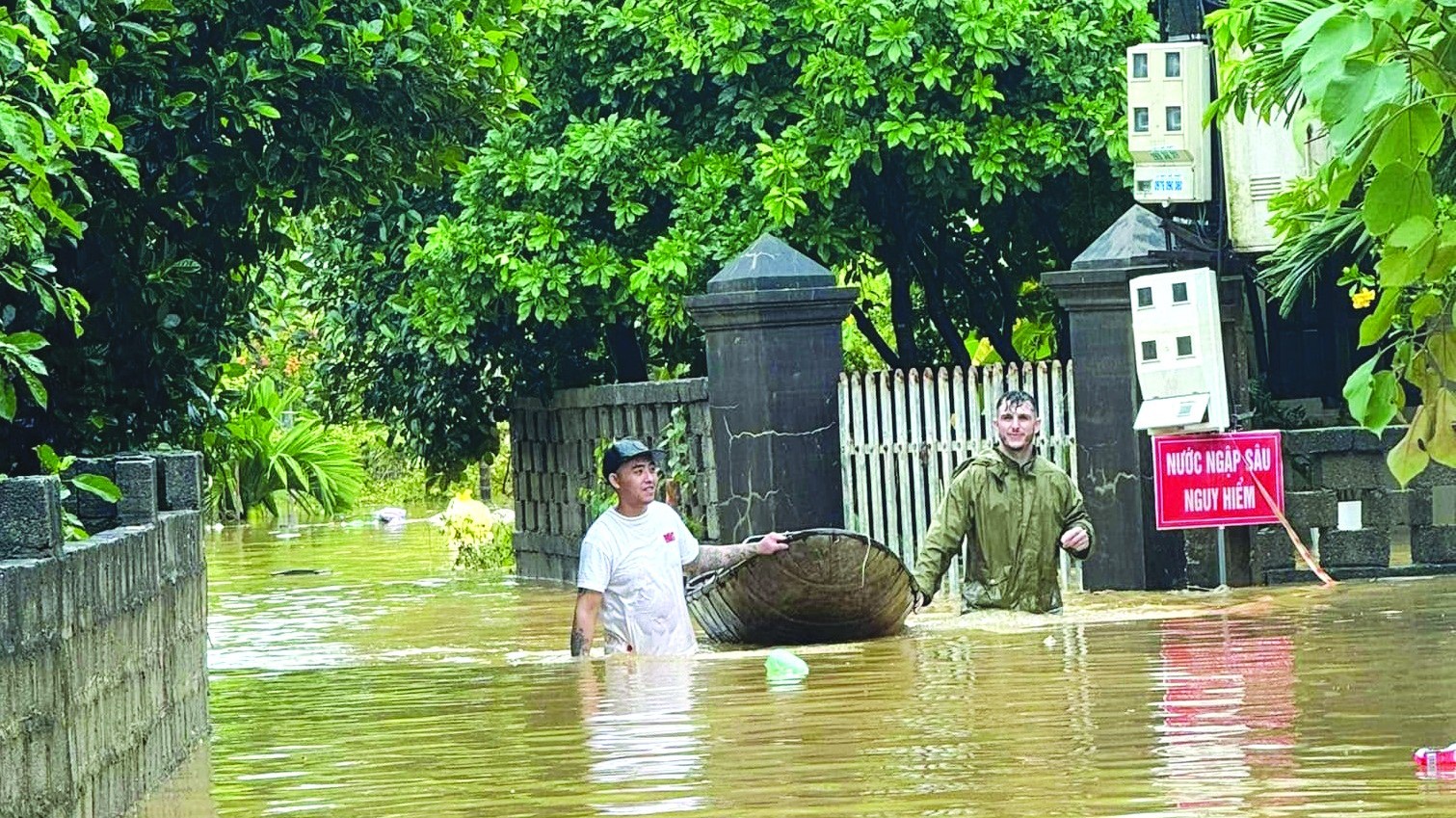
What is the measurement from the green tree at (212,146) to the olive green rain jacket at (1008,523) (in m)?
3.13

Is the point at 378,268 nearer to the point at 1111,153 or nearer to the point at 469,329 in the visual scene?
the point at 469,329

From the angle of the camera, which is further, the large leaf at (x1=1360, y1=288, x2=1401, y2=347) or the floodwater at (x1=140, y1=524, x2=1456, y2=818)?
the floodwater at (x1=140, y1=524, x2=1456, y2=818)

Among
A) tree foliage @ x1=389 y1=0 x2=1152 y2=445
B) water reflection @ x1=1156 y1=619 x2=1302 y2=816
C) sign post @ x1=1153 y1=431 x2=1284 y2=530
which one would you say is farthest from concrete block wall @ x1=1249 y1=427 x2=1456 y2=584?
tree foliage @ x1=389 y1=0 x2=1152 y2=445

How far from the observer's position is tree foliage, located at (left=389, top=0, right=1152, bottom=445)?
1859 cm

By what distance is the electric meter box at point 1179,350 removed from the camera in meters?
15.3

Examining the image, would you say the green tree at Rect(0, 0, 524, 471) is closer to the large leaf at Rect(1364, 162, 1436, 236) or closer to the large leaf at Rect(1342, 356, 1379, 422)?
the large leaf at Rect(1342, 356, 1379, 422)

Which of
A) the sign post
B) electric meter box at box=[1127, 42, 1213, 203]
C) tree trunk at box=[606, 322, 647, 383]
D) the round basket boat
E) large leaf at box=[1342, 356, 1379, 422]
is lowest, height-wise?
the round basket boat

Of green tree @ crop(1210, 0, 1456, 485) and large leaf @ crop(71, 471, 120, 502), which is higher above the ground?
green tree @ crop(1210, 0, 1456, 485)

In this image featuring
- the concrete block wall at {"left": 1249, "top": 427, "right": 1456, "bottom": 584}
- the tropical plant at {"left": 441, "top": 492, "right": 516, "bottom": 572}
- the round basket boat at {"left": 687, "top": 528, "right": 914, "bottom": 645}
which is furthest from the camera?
the tropical plant at {"left": 441, "top": 492, "right": 516, "bottom": 572}

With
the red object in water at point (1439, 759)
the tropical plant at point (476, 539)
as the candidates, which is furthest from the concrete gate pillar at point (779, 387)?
the red object in water at point (1439, 759)

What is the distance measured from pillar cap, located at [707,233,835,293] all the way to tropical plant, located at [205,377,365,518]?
56.2 ft

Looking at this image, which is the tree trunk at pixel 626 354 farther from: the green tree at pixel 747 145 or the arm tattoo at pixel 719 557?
the arm tattoo at pixel 719 557

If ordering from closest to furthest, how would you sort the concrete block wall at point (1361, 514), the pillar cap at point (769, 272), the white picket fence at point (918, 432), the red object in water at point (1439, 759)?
the red object in water at point (1439, 759) < the concrete block wall at point (1361, 514) < the white picket fence at point (918, 432) < the pillar cap at point (769, 272)

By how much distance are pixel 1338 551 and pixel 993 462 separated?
3.84 meters
